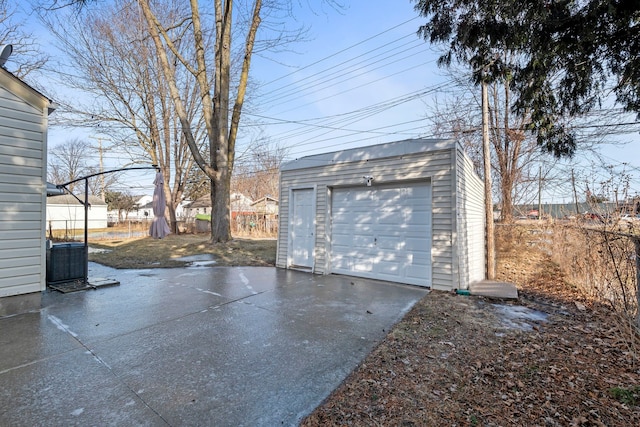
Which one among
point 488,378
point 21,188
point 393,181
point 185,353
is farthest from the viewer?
point 393,181

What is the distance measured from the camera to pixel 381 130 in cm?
1174

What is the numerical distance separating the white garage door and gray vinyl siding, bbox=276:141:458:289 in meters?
0.19

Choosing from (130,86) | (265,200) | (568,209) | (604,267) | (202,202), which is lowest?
(604,267)

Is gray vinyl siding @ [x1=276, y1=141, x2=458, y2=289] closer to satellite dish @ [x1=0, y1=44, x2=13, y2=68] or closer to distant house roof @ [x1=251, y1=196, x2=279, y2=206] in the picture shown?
satellite dish @ [x1=0, y1=44, x2=13, y2=68]

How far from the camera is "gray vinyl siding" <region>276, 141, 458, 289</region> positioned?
5414 millimetres

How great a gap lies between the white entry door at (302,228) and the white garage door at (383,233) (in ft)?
1.91

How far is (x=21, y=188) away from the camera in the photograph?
393 cm

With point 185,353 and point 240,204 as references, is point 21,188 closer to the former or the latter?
point 185,353

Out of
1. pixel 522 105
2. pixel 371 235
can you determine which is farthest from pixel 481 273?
pixel 522 105

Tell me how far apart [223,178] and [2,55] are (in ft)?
24.1

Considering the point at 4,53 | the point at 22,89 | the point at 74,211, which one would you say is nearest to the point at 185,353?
the point at 22,89

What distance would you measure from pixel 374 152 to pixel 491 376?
4.58m

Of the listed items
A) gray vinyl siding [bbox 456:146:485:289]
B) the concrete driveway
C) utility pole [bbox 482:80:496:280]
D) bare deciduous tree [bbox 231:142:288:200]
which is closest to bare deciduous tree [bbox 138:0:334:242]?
the concrete driveway

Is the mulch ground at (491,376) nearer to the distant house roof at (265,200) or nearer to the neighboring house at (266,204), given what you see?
the neighboring house at (266,204)
